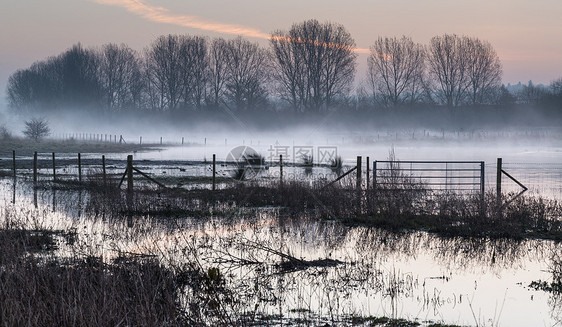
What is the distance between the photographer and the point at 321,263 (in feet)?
42.5

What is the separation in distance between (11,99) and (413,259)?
16683 centimetres

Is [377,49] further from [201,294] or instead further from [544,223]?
[201,294]

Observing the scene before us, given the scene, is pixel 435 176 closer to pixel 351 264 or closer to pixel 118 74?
pixel 351 264

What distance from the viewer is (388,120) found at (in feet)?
322

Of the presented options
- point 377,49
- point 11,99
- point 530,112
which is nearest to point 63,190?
point 377,49

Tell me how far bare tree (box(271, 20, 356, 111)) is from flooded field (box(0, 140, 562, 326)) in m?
69.6

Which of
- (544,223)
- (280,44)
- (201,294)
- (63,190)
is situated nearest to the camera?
(201,294)

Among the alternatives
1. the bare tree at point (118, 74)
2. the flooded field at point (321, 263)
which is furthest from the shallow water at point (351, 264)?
the bare tree at point (118, 74)

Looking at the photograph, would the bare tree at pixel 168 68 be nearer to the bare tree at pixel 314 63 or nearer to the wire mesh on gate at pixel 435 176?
the bare tree at pixel 314 63

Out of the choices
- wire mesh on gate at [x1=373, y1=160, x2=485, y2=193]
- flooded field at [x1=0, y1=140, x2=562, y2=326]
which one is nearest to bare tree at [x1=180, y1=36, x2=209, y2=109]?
wire mesh on gate at [x1=373, y1=160, x2=485, y2=193]

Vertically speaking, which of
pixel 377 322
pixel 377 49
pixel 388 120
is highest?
pixel 377 49

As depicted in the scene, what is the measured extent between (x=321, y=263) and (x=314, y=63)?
78.2 m

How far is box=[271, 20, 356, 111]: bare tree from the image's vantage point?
89.6 metres

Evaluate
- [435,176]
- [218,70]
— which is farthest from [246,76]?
[435,176]
